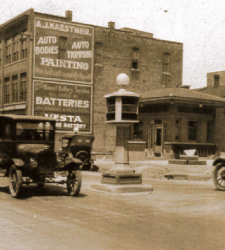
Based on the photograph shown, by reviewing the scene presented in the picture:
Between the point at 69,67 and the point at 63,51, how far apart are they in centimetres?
143

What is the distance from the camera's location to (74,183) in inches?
463

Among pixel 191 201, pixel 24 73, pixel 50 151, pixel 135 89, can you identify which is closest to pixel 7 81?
pixel 24 73

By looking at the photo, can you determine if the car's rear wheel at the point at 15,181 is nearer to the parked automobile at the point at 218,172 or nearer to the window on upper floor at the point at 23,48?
the parked automobile at the point at 218,172

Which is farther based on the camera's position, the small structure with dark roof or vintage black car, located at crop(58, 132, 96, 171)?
the small structure with dark roof

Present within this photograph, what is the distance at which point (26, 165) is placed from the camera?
1161cm

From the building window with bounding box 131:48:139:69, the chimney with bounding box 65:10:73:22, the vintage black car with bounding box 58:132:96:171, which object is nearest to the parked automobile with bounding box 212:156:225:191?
the vintage black car with bounding box 58:132:96:171

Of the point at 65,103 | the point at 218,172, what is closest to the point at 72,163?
the point at 218,172

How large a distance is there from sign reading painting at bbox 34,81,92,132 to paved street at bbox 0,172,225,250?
21.7 meters

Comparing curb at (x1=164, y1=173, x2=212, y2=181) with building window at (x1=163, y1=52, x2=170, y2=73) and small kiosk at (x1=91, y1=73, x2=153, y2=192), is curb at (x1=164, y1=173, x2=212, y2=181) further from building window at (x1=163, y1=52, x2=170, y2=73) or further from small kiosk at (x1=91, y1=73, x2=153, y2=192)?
building window at (x1=163, y1=52, x2=170, y2=73)

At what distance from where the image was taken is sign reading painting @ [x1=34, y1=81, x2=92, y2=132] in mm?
33469

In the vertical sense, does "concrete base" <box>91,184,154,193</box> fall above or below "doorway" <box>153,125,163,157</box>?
below

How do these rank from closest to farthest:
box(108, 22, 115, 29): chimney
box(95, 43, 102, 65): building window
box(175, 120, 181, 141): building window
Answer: box(175, 120, 181, 141): building window → box(95, 43, 102, 65): building window → box(108, 22, 115, 29): chimney

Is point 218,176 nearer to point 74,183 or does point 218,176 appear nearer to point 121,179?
point 121,179

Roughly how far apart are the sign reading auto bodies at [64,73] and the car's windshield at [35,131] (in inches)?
811
